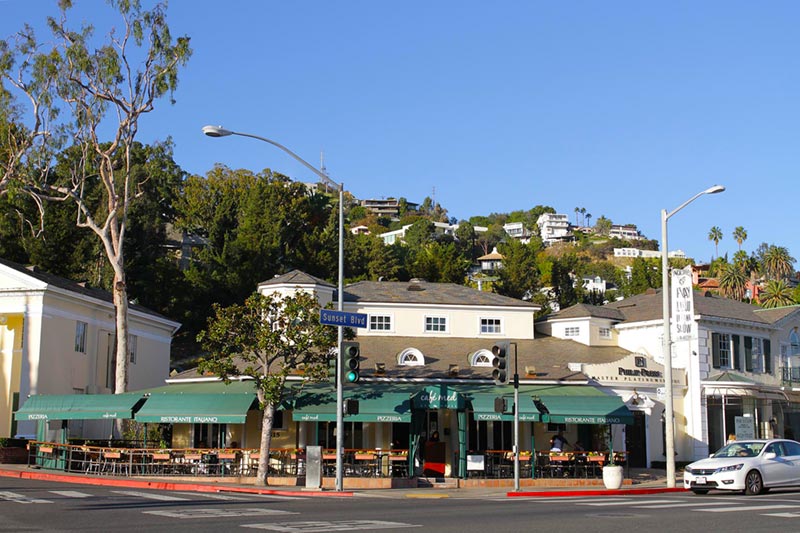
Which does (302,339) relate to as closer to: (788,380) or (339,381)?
(339,381)

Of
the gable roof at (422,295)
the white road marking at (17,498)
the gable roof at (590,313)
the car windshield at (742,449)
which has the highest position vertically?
the gable roof at (422,295)

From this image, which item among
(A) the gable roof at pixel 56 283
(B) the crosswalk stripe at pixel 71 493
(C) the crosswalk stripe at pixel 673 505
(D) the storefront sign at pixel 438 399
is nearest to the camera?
(C) the crosswalk stripe at pixel 673 505

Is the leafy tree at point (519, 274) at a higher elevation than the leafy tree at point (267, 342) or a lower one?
higher

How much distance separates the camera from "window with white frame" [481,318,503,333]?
140 feet

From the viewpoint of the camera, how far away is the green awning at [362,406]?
3180 cm

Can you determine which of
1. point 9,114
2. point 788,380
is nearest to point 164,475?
point 9,114

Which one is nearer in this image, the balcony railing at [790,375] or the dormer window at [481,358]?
the dormer window at [481,358]

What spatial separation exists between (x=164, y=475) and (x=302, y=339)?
713 cm

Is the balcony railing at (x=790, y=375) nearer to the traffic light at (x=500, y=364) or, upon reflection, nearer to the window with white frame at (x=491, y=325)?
the window with white frame at (x=491, y=325)

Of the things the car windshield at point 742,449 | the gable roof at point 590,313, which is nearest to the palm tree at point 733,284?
the gable roof at point 590,313

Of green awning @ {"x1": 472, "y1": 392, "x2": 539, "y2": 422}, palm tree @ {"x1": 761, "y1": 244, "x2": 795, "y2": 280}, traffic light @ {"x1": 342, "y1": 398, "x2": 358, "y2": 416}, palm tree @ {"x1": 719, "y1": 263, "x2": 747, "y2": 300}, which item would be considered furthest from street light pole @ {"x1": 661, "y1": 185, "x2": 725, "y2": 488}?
palm tree @ {"x1": 761, "y1": 244, "x2": 795, "y2": 280}

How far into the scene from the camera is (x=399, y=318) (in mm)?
42188

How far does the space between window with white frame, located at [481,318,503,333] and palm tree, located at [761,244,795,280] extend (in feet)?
255

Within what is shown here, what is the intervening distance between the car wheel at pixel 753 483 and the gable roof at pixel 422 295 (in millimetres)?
20768
